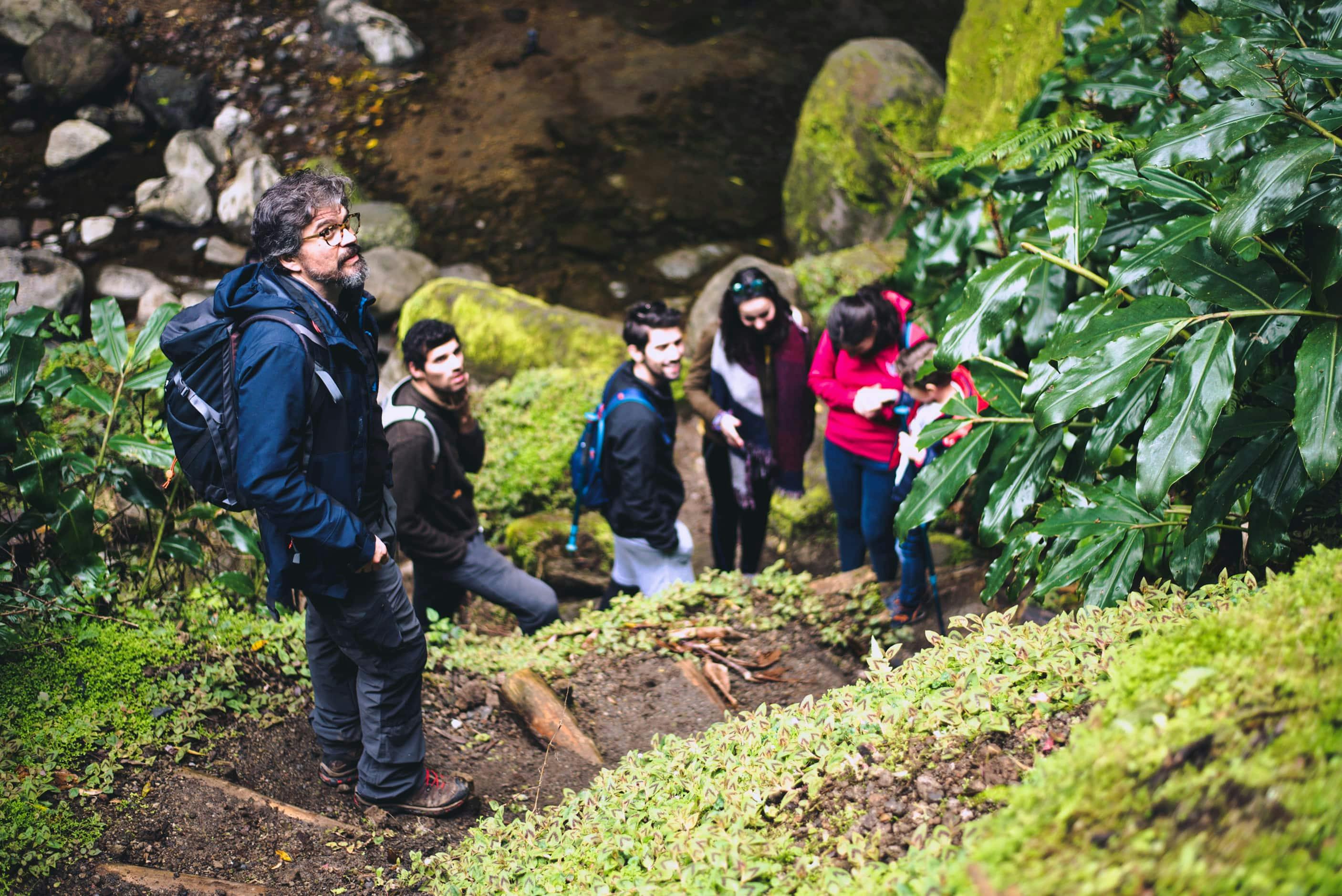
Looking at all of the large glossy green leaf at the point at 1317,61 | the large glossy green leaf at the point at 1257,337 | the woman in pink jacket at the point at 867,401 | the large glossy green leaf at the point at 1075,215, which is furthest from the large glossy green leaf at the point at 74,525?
the large glossy green leaf at the point at 1317,61

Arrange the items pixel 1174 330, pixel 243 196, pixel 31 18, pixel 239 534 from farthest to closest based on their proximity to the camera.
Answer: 1. pixel 31 18
2. pixel 243 196
3. pixel 239 534
4. pixel 1174 330

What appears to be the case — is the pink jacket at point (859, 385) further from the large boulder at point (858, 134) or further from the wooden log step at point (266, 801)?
the large boulder at point (858, 134)

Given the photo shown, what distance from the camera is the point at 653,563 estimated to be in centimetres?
465

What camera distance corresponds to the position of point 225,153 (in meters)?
11.1

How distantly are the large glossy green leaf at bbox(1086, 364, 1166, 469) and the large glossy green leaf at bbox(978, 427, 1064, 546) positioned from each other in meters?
0.32

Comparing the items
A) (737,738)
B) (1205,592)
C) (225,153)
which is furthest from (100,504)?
(225,153)

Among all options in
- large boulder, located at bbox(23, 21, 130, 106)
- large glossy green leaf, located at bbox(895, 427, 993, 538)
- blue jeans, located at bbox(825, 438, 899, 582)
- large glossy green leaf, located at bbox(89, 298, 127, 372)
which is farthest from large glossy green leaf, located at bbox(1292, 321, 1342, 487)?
large boulder, located at bbox(23, 21, 130, 106)

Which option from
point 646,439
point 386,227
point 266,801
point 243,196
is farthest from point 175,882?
point 243,196

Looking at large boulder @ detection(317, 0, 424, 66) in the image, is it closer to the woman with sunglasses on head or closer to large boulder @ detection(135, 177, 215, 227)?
large boulder @ detection(135, 177, 215, 227)

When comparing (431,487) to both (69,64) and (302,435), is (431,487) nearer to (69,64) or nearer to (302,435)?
(302,435)

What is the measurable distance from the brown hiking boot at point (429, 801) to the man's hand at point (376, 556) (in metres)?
0.86

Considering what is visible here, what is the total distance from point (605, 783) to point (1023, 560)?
5.14 feet

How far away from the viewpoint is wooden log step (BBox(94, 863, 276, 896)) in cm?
259

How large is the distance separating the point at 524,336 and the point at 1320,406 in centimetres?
618
